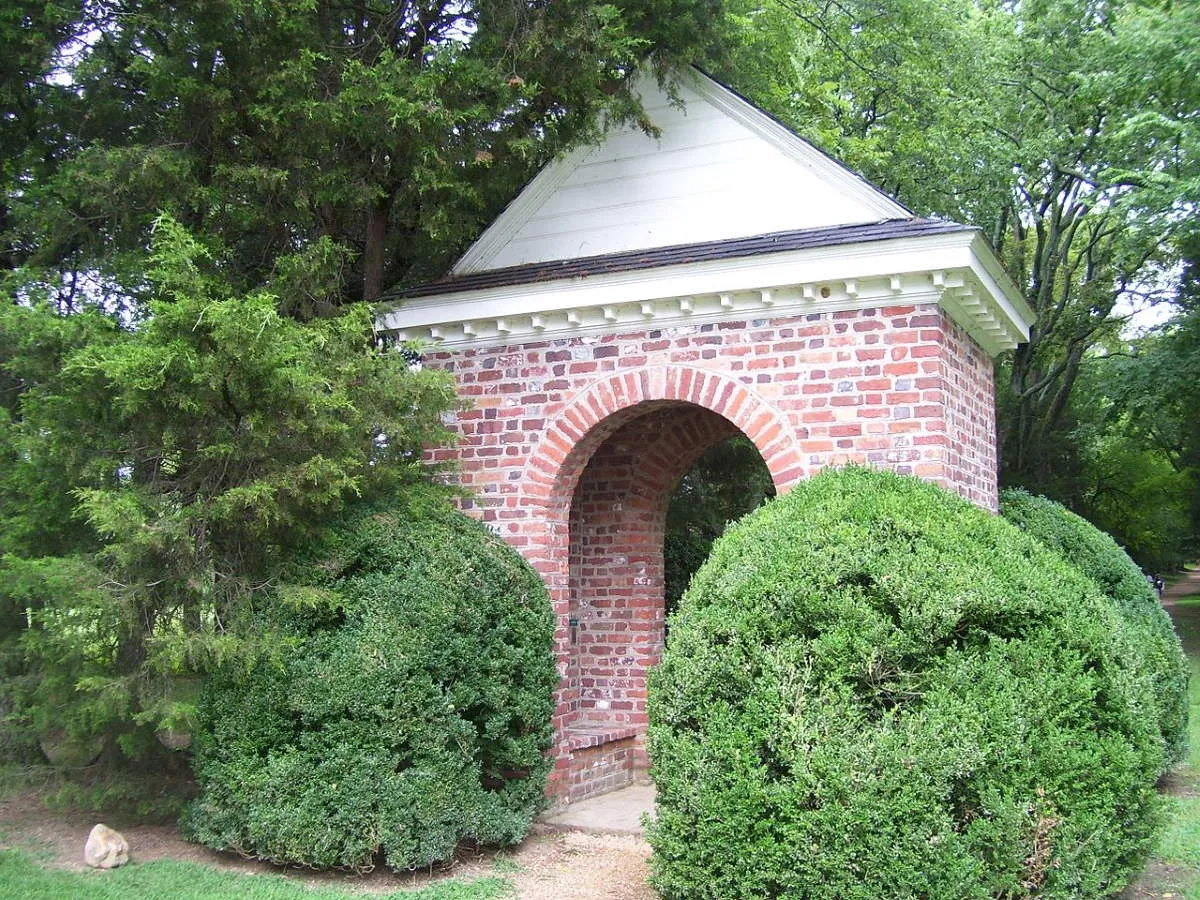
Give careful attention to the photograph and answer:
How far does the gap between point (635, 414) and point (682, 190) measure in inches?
73.6

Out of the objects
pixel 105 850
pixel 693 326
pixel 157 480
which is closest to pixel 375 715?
pixel 105 850

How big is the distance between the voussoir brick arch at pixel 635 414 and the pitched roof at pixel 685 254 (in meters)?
0.82

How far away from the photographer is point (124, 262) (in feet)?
23.4

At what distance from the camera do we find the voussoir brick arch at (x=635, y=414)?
270 inches

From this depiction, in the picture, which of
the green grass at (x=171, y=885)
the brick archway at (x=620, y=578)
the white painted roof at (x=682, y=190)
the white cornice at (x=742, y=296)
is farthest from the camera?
the brick archway at (x=620, y=578)

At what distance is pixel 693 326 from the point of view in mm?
7184

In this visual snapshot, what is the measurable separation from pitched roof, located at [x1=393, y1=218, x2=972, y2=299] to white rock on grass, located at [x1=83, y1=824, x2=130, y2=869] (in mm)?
4324

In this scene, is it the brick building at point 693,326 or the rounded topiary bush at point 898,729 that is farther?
the brick building at point 693,326

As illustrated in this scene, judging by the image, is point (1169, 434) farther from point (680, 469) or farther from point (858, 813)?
point (858, 813)

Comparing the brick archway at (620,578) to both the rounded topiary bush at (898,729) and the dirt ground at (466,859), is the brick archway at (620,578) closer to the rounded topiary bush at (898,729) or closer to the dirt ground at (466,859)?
the dirt ground at (466,859)

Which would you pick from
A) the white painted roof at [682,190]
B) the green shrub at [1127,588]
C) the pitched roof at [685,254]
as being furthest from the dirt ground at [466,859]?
the white painted roof at [682,190]

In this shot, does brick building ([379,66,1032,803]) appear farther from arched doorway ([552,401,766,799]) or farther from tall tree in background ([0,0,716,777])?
tall tree in background ([0,0,716,777])

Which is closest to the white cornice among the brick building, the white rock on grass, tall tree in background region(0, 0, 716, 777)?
Result: the brick building

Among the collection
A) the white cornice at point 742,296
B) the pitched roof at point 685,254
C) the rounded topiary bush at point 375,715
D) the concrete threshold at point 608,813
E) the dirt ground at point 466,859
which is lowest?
the concrete threshold at point 608,813
